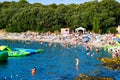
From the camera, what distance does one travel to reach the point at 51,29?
107625 millimetres

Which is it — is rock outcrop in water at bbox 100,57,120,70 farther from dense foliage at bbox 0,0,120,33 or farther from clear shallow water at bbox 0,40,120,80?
dense foliage at bbox 0,0,120,33

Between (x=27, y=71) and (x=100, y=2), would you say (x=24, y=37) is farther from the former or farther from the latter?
(x=27, y=71)

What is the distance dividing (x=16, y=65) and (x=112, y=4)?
197ft

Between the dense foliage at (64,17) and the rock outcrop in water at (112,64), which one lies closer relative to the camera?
the rock outcrop in water at (112,64)

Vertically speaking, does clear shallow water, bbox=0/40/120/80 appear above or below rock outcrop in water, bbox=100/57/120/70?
below

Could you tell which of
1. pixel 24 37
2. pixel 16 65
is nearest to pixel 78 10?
pixel 24 37

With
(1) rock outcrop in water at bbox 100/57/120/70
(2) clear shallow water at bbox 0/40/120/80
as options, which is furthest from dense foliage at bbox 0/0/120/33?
(1) rock outcrop in water at bbox 100/57/120/70

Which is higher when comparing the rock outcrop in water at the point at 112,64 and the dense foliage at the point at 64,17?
the dense foliage at the point at 64,17

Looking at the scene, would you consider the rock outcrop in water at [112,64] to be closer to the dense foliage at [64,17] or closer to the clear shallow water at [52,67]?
the clear shallow water at [52,67]

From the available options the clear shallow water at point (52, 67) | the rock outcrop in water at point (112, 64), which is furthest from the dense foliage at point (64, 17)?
the rock outcrop in water at point (112, 64)

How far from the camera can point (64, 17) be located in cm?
10856

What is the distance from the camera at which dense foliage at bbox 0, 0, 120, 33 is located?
339 feet

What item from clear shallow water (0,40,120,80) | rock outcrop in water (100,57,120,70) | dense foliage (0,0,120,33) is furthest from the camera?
dense foliage (0,0,120,33)

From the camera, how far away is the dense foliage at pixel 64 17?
103250 millimetres
